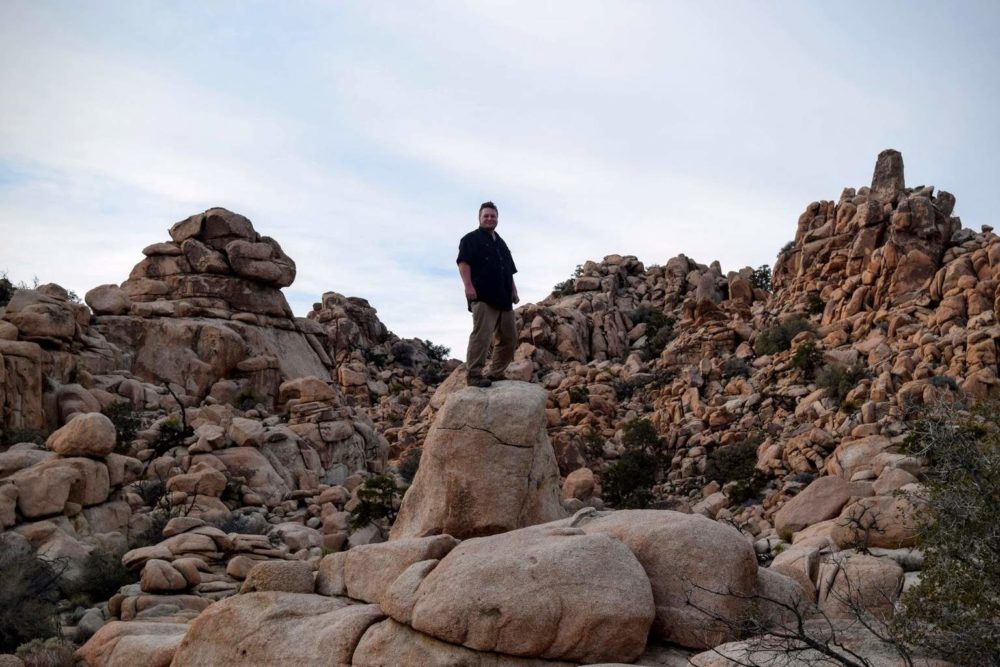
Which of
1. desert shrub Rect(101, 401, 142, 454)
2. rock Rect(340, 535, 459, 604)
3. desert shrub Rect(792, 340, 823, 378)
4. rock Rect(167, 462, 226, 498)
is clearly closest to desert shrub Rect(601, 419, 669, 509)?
desert shrub Rect(792, 340, 823, 378)

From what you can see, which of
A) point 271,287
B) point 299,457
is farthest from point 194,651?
point 271,287

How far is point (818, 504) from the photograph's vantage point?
15.6m

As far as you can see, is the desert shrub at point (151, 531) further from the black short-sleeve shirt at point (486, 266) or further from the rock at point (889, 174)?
the rock at point (889, 174)

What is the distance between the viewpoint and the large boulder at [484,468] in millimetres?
9719

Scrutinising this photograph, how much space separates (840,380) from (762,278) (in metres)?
23.5

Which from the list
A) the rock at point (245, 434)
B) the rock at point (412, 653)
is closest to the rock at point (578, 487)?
the rock at point (245, 434)

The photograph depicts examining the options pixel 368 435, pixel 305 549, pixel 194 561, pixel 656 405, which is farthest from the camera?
pixel 656 405

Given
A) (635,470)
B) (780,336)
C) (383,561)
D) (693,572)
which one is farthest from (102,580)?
(780,336)

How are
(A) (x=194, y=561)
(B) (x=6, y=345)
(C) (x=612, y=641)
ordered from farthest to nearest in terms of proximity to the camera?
(B) (x=6, y=345) < (A) (x=194, y=561) < (C) (x=612, y=641)

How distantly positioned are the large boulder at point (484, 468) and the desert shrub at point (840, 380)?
72.7 ft

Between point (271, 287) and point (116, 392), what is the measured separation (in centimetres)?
980

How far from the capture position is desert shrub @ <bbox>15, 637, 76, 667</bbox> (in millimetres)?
10625

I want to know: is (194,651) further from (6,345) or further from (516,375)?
(516,375)

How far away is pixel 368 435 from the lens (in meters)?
30.4
